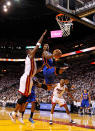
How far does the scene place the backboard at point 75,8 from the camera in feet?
14.0

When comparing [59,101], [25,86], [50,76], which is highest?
[50,76]

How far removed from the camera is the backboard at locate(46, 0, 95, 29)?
4271 mm

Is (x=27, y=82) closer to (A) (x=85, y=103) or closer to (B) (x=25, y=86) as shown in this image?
(B) (x=25, y=86)

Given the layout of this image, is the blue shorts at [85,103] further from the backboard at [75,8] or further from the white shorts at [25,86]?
the white shorts at [25,86]

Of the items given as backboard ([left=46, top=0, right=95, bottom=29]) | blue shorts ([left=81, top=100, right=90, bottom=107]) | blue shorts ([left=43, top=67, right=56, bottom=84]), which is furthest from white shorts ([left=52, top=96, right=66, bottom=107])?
blue shorts ([left=81, top=100, right=90, bottom=107])

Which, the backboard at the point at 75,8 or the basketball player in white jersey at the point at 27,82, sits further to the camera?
the backboard at the point at 75,8

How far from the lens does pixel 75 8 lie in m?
4.71

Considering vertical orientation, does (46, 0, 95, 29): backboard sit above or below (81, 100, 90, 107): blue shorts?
above

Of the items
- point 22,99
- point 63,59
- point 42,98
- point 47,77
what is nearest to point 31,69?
point 47,77

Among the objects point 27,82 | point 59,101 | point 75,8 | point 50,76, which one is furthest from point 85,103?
point 27,82

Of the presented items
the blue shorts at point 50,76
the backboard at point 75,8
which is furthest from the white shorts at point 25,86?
the backboard at point 75,8

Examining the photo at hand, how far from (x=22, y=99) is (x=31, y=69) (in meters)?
0.75

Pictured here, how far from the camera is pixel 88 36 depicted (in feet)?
68.9

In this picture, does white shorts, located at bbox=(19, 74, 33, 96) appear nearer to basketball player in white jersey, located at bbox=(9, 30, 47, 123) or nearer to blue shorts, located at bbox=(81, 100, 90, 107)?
basketball player in white jersey, located at bbox=(9, 30, 47, 123)
